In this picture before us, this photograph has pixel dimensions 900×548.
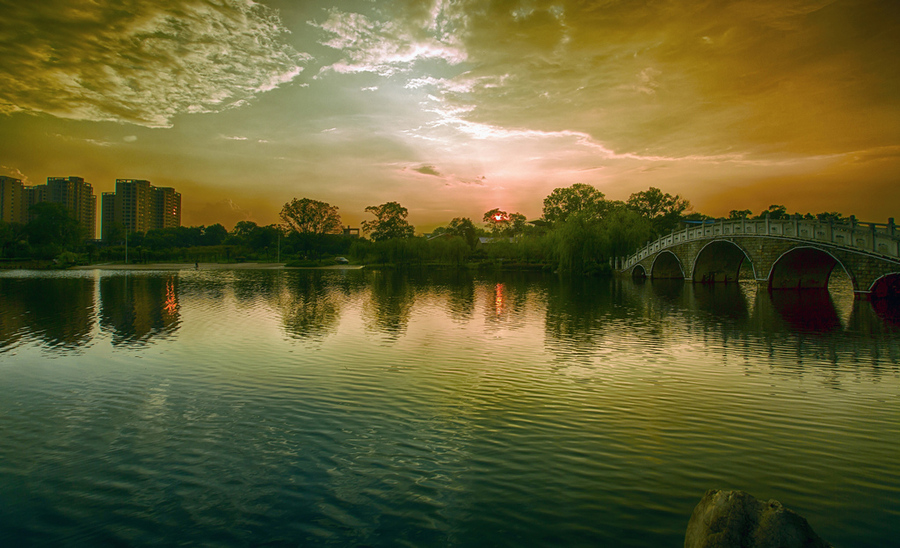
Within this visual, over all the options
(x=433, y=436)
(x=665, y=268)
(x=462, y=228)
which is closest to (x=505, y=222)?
(x=462, y=228)

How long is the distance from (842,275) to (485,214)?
7535 cm

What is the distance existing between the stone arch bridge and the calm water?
39.2 ft

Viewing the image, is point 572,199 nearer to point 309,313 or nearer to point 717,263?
point 717,263

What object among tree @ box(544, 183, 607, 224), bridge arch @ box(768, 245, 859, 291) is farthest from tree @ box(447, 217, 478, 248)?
bridge arch @ box(768, 245, 859, 291)

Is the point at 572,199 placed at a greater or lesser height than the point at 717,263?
greater

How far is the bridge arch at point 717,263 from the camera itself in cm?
3744

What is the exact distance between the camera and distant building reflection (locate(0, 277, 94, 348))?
41.8ft

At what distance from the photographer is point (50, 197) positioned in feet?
457

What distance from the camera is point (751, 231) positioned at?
3102 cm

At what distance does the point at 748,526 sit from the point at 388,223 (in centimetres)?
9043

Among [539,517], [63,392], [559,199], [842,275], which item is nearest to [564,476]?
[539,517]

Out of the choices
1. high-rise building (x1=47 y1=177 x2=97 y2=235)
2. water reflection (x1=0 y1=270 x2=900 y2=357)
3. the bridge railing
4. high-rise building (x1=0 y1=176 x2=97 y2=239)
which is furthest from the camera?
high-rise building (x1=47 y1=177 x2=97 y2=235)

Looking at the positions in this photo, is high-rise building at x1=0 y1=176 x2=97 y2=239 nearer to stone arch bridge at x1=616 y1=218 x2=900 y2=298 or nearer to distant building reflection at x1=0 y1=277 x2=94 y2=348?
distant building reflection at x1=0 y1=277 x2=94 y2=348

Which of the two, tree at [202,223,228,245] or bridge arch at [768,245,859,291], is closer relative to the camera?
bridge arch at [768,245,859,291]
